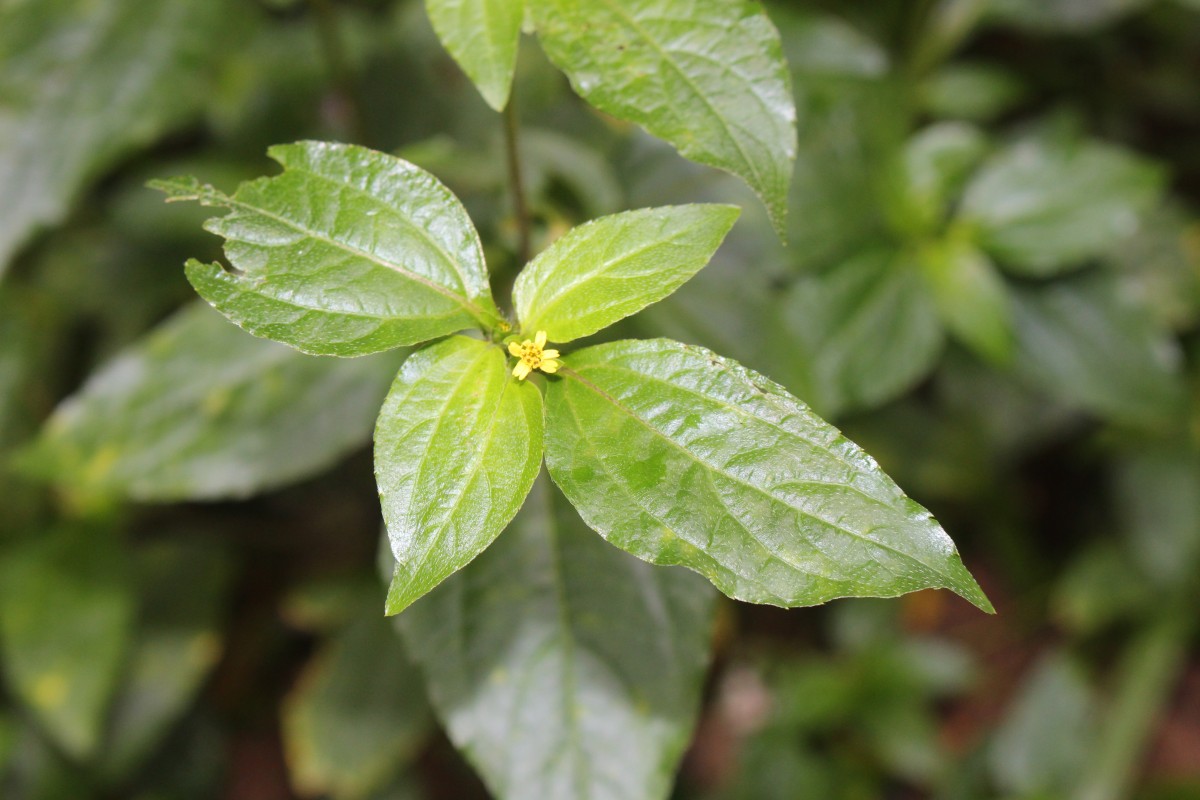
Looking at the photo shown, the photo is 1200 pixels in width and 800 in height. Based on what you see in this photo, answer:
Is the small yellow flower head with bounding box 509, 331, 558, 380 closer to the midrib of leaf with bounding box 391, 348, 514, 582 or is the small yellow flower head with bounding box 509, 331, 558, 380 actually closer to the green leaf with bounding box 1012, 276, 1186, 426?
the midrib of leaf with bounding box 391, 348, 514, 582

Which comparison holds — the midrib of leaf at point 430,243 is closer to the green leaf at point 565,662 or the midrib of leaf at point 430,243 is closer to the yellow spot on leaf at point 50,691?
the green leaf at point 565,662

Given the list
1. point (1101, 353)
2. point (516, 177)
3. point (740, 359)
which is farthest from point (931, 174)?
point (516, 177)

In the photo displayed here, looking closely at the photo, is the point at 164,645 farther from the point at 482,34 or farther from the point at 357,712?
the point at 482,34

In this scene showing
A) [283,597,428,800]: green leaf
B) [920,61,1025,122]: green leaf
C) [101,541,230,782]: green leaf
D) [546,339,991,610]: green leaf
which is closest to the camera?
[546,339,991,610]: green leaf

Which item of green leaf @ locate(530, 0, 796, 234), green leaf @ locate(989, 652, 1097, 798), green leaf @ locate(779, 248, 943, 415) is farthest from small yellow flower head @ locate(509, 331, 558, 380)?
green leaf @ locate(989, 652, 1097, 798)

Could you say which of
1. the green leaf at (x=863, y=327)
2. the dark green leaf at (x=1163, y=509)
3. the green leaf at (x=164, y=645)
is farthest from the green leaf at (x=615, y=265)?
the dark green leaf at (x=1163, y=509)

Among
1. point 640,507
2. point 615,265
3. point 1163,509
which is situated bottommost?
point 1163,509
